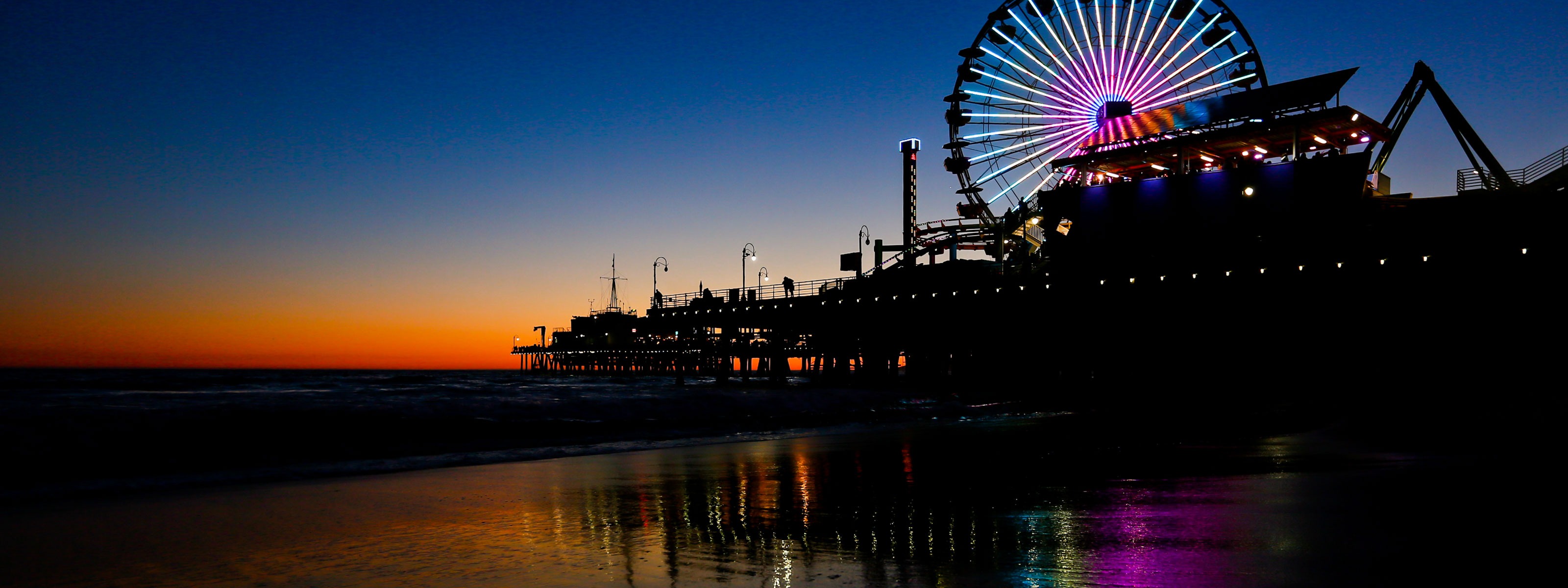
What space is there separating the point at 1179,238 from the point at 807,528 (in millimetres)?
51331

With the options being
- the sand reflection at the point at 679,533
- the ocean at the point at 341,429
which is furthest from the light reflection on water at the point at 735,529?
the ocean at the point at 341,429

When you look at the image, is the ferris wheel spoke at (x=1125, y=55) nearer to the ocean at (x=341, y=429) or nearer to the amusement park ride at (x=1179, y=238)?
the amusement park ride at (x=1179, y=238)

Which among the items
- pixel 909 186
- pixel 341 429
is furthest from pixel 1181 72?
pixel 341 429

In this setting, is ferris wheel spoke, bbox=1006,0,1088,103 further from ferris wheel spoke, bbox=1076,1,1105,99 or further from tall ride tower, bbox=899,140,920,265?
tall ride tower, bbox=899,140,920,265

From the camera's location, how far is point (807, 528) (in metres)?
7.86

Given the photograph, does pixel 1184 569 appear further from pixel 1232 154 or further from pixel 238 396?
pixel 1232 154

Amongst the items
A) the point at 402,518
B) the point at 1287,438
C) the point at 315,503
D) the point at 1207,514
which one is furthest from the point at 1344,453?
the point at 315,503

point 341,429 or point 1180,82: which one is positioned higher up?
point 1180,82

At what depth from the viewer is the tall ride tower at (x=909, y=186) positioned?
89.0 metres

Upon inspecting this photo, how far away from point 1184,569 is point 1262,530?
1794mm

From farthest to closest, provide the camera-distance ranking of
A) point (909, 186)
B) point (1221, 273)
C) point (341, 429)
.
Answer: point (909, 186) → point (1221, 273) → point (341, 429)

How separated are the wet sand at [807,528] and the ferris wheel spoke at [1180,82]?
47115 millimetres

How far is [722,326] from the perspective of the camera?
245ft

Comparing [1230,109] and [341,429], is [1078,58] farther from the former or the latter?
[341,429]
